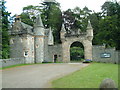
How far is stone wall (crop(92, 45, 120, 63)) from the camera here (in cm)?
2430

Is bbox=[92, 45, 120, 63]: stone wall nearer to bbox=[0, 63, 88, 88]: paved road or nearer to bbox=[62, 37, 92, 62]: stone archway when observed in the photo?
bbox=[62, 37, 92, 62]: stone archway

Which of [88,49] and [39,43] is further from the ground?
[39,43]

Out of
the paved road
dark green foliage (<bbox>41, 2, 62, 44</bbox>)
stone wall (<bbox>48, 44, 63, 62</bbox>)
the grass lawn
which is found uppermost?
dark green foliage (<bbox>41, 2, 62, 44</bbox>)

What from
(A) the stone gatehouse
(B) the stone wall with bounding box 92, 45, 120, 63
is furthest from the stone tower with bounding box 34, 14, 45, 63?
(B) the stone wall with bounding box 92, 45, 120, 63

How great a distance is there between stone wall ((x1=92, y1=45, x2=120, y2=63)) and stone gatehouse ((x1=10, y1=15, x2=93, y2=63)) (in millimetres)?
1225

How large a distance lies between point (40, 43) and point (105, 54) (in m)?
14.6

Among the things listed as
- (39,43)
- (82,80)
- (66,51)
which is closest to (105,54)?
(66,51)

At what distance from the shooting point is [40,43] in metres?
30.0

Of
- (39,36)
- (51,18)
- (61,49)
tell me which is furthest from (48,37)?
(51,18)

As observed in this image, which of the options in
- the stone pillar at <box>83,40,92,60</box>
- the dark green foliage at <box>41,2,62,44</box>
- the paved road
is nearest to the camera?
the paved road

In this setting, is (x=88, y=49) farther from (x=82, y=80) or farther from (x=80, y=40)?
(x=82, y=80)

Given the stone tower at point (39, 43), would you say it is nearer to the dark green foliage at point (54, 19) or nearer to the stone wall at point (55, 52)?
the stone wall at point (55, 52)

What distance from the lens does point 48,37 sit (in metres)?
31.4

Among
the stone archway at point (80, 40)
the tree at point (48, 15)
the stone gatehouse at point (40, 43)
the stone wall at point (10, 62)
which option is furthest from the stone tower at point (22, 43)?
the tree at point (48, 15)
